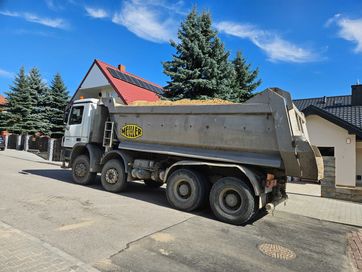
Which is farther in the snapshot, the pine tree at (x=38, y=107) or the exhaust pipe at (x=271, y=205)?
the pine tree at (x=38, y=107)

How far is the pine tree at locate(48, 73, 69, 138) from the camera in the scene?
30406 mm

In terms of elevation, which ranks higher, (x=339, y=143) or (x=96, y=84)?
(x=96, y=84)

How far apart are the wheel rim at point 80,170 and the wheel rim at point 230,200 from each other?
214 inches

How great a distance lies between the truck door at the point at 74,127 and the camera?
9841mm

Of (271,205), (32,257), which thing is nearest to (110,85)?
(271,205)

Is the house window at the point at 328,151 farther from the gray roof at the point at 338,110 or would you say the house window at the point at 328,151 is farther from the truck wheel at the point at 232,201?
the truck wheel at the point at 232,201

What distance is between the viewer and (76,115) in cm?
1009

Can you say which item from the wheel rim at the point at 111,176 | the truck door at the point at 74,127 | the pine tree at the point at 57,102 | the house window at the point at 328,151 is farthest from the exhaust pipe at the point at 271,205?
the pine tree at the point at 57,102

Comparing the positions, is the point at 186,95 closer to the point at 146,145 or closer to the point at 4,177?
the point at 146,145

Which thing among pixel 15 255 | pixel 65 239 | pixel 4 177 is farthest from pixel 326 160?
pixel 4 177

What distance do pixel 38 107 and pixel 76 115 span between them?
2522cm

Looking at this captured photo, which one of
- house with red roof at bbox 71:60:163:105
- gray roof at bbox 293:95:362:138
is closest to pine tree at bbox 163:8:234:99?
gray roof at bbox 293:95:362:138

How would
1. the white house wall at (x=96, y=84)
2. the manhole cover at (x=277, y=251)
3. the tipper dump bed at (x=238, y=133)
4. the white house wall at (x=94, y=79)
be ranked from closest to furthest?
the manhole cover at (x=277, y=251) → the tipper dump bed at (x=238, y=133) → the white house wall at (x=96, y=84) → the white house wall at (x=94, y=79)

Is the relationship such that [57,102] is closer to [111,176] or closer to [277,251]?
[111,176]
